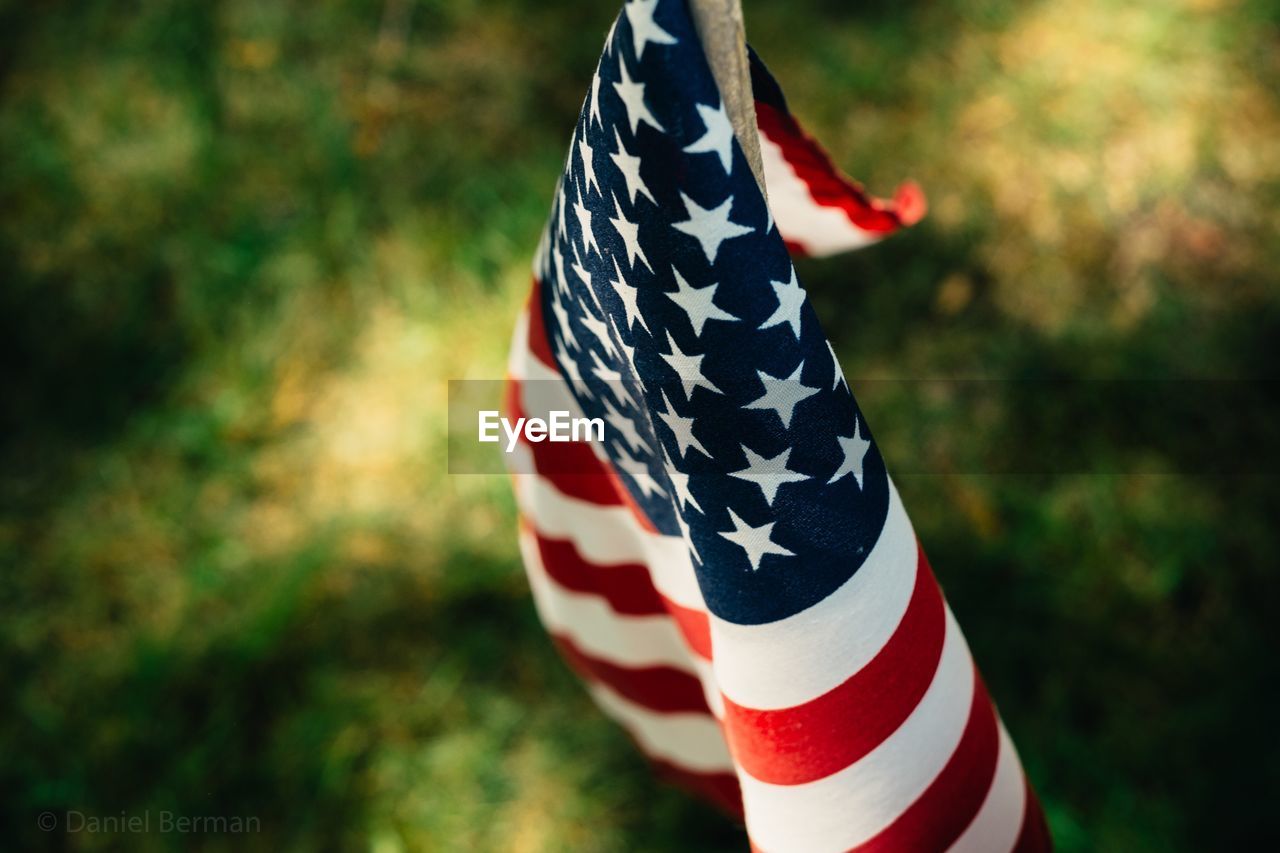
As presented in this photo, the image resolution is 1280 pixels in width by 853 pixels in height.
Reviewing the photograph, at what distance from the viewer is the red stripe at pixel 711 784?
1104 mm

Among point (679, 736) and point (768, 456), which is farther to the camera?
point (679, 736)

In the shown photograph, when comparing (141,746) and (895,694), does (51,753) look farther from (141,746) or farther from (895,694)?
(895,694)

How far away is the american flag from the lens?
475mm

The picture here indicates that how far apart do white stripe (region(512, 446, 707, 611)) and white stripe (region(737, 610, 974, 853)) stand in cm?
20

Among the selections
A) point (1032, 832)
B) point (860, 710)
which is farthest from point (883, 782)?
point (1032, 832)

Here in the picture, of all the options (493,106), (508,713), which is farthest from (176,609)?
(493,106)

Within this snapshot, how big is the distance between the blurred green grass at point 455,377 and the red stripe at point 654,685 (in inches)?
12.8

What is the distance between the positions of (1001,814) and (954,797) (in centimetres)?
6

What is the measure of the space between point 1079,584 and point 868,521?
104cm

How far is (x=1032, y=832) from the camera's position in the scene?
0.70 metres

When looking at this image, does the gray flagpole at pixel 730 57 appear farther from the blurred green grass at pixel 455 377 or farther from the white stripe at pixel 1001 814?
the blurred green grass at pixel 455 377

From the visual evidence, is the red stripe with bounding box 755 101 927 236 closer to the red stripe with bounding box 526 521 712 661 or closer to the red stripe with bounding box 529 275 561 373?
the red stripe with bounding box 529 275 561 373

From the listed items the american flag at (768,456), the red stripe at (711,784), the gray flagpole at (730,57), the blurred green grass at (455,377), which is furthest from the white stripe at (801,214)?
the blurred green grass at (455,377)

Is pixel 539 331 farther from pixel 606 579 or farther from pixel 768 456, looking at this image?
pixel 768 456
